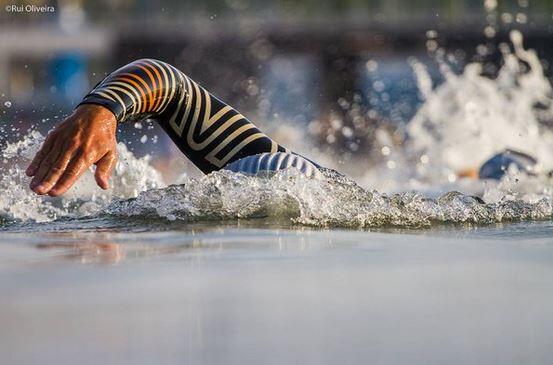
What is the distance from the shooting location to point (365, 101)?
19625 mm

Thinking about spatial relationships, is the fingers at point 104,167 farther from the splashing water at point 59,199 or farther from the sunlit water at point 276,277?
the splashing water at point 59,199

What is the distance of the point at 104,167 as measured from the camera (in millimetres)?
3246

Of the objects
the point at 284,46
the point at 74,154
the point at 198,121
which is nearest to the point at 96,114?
the point at 74,154

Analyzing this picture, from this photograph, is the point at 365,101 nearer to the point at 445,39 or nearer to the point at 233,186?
the point at 445,39

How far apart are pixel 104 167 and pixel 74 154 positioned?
10 cm

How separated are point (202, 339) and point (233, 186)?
6.72ft

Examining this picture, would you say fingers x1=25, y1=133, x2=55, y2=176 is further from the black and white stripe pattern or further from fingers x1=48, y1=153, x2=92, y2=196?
the black and white stripe pattern

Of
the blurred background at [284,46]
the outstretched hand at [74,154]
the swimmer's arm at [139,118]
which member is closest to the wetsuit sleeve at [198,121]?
the swimmer's arm at [139,118]

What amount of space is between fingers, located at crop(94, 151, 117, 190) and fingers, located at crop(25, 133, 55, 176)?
0.15m

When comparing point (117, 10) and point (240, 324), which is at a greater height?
point (117, 10)

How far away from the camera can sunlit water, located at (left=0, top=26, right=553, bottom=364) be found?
158 cm

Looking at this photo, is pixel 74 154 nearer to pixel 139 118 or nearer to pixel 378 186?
pixel 139 118

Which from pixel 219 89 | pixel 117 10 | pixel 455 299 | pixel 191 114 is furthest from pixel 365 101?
pixel 455 299

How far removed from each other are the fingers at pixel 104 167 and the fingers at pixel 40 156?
0.15 m
